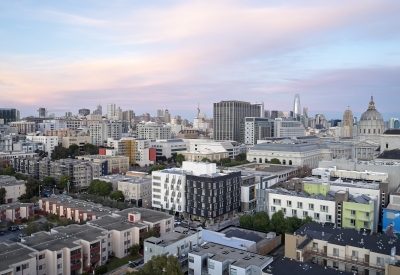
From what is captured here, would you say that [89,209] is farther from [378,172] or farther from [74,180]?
[378,172]

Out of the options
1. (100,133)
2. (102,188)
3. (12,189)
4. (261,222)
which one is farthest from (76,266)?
(100,133)

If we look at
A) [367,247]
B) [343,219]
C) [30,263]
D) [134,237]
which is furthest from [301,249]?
[30,263]

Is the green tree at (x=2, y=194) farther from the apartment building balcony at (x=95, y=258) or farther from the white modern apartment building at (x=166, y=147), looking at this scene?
the white modern apartment building at (x=166, y=147)

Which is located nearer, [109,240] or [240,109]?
[109,240]

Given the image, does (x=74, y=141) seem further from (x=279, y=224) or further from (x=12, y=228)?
(x=279, y=224)

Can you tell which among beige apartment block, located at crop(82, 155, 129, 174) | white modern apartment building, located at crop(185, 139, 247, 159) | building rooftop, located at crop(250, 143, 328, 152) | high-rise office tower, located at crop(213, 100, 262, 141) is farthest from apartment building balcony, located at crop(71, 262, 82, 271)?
high-rise office tower, located at crop(213, 100, 262, 141)

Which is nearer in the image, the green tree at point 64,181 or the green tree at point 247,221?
the green tree at point 247,221

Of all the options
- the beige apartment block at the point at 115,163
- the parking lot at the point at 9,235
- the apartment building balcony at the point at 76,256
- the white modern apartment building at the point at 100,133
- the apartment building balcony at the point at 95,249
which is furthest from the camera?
the white modern apartment building at the point at 100,133

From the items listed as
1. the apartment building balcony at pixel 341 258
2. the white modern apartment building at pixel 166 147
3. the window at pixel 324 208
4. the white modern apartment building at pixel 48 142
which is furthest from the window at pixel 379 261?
the white modern apartment building at pixel 48 142
